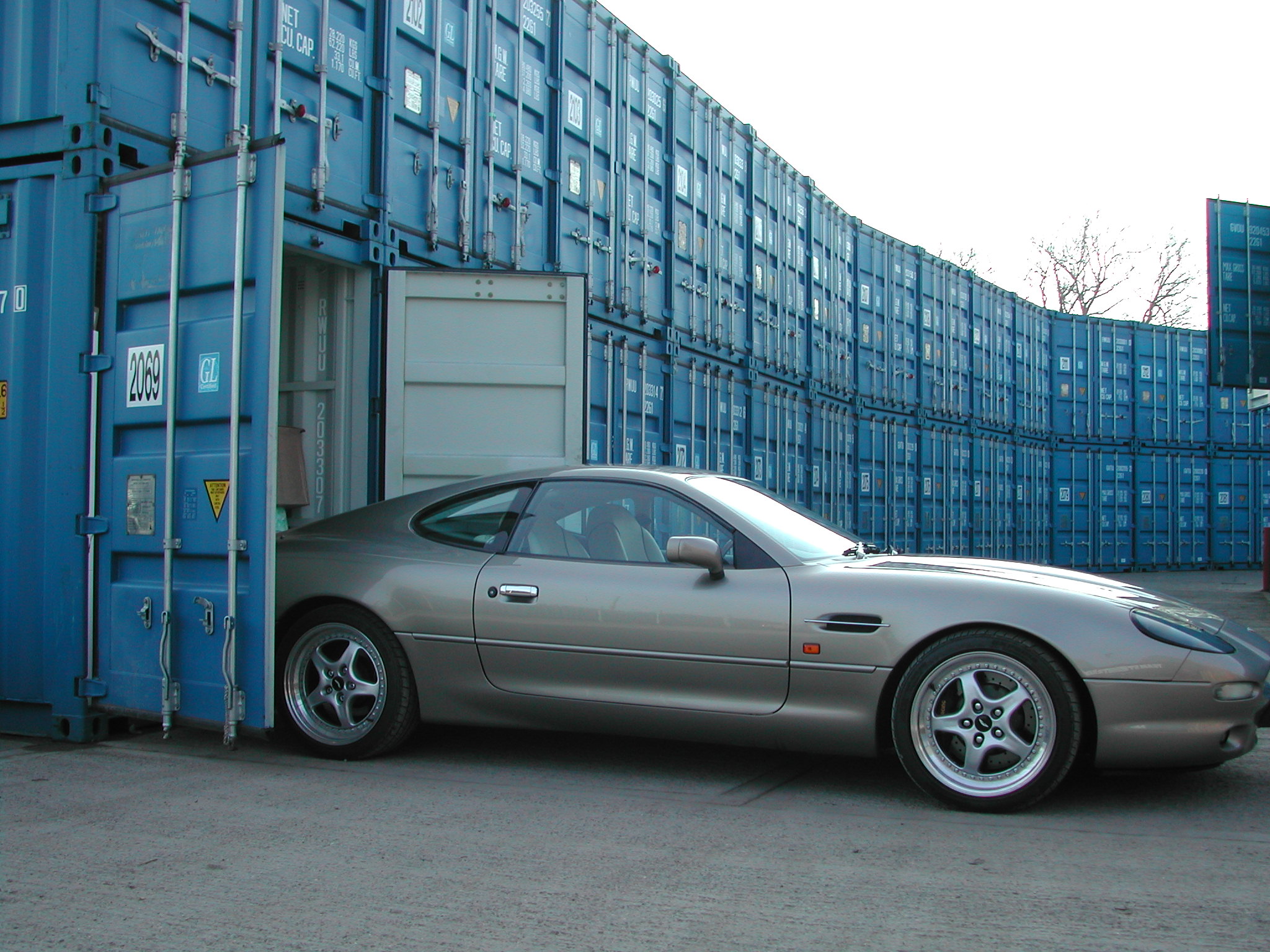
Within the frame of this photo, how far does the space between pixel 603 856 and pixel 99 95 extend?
3.94 metres

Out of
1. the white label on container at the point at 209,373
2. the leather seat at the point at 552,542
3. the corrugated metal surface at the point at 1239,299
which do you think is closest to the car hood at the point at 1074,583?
the leather seat at the point at 552,542

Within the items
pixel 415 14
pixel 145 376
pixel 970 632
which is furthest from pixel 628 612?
pixel 415 14

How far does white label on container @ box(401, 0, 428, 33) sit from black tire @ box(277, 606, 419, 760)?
384 cm

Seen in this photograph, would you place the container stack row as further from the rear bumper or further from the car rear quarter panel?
the rear bumper

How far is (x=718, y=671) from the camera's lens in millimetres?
4109

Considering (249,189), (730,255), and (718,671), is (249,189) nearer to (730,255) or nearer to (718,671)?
(718,671)

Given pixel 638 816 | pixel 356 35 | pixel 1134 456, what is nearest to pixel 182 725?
pixel 638 816

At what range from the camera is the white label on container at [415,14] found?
6.74 metres

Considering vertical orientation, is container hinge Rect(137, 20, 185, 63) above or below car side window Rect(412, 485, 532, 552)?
above

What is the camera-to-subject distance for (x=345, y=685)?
4.68 meters

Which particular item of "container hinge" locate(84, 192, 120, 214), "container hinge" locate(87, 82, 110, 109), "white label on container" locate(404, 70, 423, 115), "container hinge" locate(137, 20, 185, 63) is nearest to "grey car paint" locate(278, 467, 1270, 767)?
"container hinge" locate(84, 192, 120, 214)

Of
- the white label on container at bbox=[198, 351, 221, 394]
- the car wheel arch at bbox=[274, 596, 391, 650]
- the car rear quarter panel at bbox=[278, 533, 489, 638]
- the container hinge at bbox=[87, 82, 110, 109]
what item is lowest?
the car wheel arch at bbox=[274, 596, 391, 650]

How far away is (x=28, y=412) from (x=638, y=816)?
3.32 m

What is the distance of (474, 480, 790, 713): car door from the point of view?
4.09 metres
